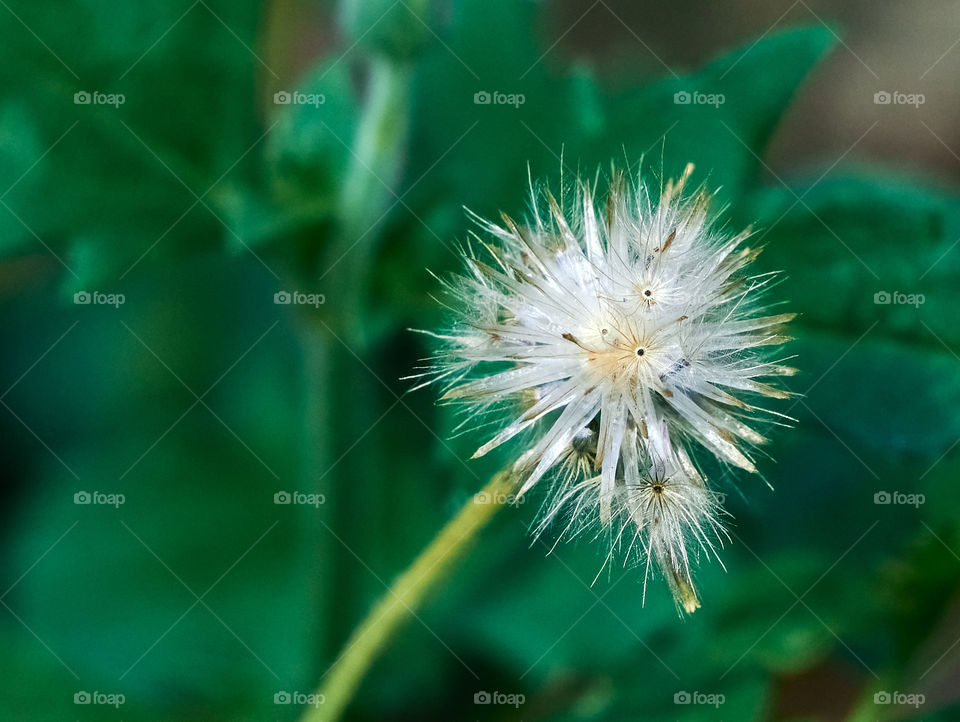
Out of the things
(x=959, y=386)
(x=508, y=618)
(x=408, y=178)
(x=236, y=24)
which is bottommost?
(x=508, y=618)

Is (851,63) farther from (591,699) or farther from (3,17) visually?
(3,17)

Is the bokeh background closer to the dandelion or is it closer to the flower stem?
the flower stem

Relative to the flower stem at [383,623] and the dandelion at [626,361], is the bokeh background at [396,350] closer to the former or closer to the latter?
the flower stem at [383,623]

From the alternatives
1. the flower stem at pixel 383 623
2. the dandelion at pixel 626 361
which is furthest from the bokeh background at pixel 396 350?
the dandelion at pixel 626 361

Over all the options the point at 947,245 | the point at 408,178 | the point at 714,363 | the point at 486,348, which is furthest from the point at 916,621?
the point at 408,178

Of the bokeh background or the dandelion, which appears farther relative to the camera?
the bokeh background

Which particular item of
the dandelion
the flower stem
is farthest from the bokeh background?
the dandelion

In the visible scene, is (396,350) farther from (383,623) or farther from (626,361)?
(626,361)

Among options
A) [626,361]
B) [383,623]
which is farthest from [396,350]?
[626,361]
